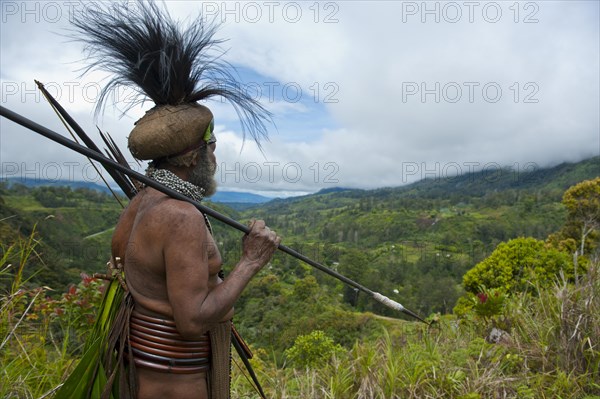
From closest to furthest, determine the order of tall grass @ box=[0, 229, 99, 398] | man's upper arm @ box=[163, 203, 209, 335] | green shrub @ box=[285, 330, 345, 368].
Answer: man's upper arm @ box=[163, 203, 209, 335]
tall grass @ box=[0, 229, 99, 398]
green shrub @ box=[285, 330, 345, 368]

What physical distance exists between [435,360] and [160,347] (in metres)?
2.98

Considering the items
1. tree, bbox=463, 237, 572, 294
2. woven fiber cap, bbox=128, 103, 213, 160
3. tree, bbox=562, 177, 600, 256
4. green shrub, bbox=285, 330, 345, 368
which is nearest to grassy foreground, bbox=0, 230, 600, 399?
woven fiber cap, bbox=128, 103, 213, 160

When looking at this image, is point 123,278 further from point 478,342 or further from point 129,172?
point 478,342

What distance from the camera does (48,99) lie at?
216 cm

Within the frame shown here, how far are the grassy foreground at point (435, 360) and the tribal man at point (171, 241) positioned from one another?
1663 millimetres

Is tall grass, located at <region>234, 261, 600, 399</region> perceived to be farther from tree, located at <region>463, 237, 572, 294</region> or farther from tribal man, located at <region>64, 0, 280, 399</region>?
tree, located at <region>463, 237, 572, 294</region>

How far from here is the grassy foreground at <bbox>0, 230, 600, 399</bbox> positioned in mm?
3637

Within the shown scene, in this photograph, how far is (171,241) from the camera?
194 centimetres

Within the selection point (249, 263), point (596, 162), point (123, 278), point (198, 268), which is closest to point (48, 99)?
point (123, 278)

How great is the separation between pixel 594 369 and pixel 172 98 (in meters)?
4.28

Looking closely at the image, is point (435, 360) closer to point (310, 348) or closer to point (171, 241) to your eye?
point (171, 241)

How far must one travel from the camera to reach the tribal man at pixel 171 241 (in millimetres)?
1946

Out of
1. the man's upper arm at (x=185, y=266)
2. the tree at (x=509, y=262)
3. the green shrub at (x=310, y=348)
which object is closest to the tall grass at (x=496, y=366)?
the man's upper arm at (x=185, y=266)

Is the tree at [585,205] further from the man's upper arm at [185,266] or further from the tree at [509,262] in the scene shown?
the man's upper arm at [185,266]
